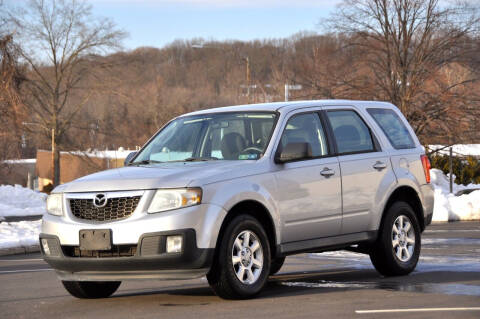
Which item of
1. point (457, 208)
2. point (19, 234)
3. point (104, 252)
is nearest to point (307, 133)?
point (104, 252)

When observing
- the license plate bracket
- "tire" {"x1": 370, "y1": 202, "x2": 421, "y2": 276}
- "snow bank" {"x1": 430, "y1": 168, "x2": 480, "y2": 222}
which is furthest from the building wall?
the license plate bracket

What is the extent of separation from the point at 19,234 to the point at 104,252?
34.7 ft

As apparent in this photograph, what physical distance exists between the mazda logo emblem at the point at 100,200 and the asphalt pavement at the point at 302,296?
0.93 metres

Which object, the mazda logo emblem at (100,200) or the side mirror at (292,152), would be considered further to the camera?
Result: the side mirror at (292,152)

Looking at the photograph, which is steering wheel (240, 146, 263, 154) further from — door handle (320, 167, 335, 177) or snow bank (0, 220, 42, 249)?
snow bank (0, 220, 42, 249)

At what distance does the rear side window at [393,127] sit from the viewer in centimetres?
1110

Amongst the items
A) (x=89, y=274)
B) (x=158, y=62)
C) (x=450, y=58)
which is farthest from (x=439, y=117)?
(x=158, y=62)

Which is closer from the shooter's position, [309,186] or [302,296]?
[302,296]

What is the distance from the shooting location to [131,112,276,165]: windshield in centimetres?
950

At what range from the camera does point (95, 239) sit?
27.9ft

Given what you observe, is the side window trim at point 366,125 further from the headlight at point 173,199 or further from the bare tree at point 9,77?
the bare tree at point 9,77

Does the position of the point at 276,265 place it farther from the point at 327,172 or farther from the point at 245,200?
the point at 245,200

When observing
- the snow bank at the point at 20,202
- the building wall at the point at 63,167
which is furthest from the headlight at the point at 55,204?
the building wall at the point at 63,167

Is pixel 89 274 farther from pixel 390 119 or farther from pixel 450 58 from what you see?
pixel 450 58
